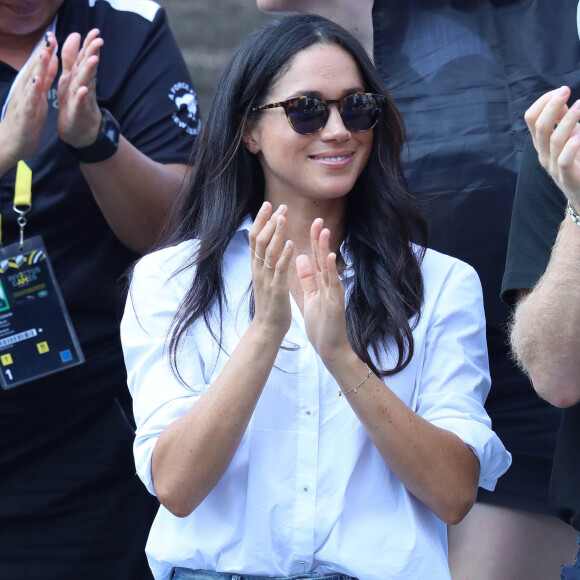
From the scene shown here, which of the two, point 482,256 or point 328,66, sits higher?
point 328,66

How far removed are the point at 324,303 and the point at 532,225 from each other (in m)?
0.46

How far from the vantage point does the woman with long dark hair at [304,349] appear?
229cm

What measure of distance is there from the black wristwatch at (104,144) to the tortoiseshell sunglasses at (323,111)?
49 centimetres

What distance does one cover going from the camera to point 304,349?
247 centimetres

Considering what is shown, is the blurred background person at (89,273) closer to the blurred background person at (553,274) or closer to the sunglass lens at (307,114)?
the sunglass lens at (307,114)

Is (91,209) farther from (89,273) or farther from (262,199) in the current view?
(262,199)

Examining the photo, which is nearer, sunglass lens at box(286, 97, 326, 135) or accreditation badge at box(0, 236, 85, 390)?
sunglass lens at box(286, 97, 326, 135)

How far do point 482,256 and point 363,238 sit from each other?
44cm

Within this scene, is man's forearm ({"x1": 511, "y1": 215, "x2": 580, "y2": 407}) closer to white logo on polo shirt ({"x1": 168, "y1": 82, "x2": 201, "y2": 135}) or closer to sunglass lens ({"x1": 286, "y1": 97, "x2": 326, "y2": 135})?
sunglass lens ({"x1": 286, "y1": 97, "x2": 326, "y2": 135})

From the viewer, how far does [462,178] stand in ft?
9.77

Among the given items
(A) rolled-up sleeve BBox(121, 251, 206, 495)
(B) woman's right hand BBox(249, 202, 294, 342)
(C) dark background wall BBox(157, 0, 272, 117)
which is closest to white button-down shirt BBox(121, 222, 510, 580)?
(A) rolled-up sleeve BBox(121, 251, 206, 495)

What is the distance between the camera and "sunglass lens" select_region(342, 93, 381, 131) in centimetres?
256

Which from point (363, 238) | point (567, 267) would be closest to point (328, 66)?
point (363, 238)

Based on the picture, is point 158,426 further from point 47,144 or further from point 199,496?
point 47,144
